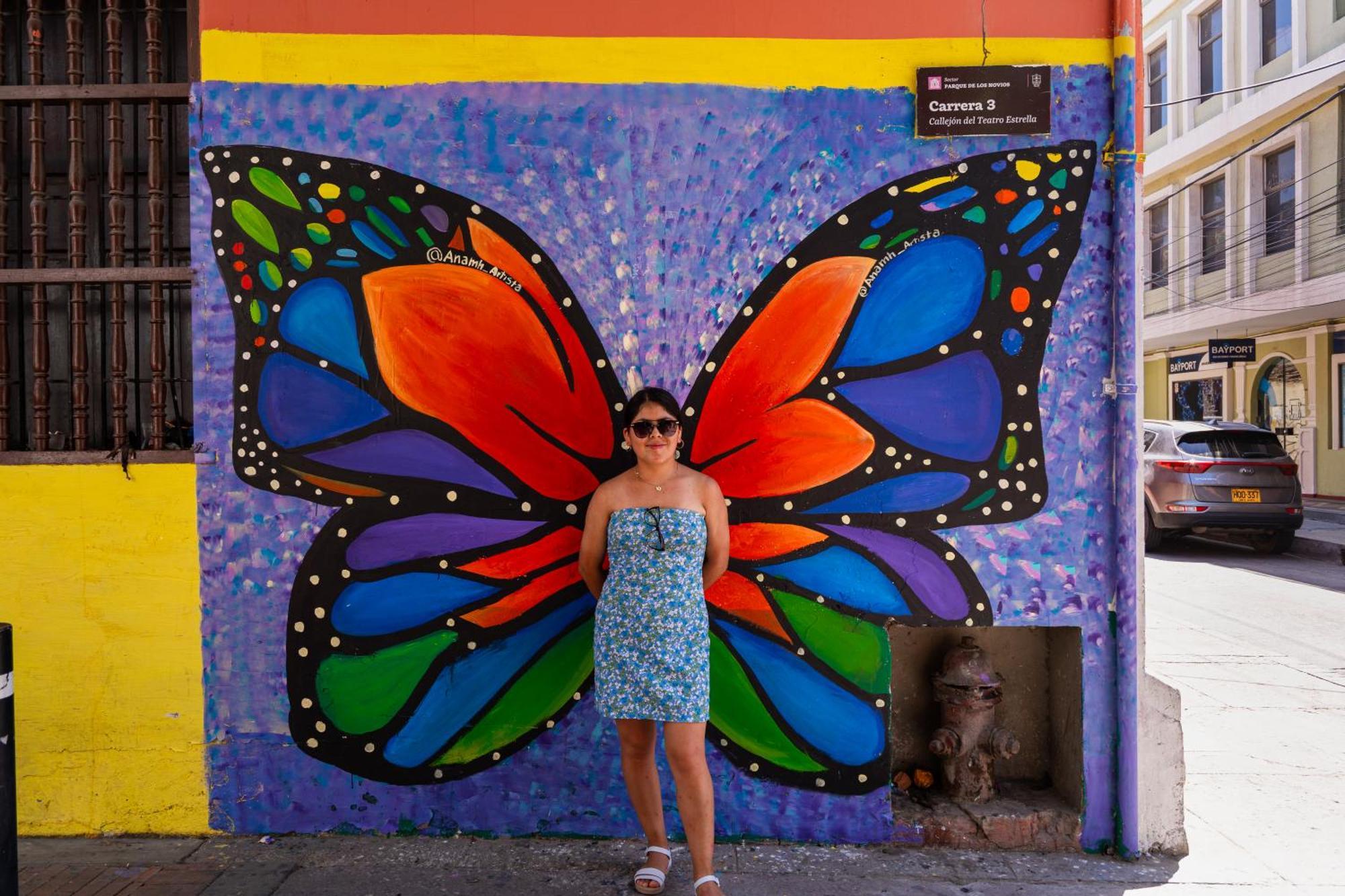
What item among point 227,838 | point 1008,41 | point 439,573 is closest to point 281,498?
point 439,573

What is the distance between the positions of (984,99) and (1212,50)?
21.5 m

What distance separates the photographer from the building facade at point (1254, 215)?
55.4 ft

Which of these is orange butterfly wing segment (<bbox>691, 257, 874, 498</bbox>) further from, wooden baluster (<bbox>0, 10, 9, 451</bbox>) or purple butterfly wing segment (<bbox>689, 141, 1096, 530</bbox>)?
wooden baluster (<bbox>0, 10, 9, 451</bbox>)

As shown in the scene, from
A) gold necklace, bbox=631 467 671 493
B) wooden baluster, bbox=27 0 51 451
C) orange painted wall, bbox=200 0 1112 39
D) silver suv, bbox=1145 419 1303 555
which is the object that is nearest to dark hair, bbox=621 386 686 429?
gold necklace, bbox=631 467 671 493

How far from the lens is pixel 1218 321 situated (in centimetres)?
1967

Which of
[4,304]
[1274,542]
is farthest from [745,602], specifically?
[1274,542]

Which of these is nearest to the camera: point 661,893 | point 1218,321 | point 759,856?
point 661,893

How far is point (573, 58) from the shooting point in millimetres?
3730

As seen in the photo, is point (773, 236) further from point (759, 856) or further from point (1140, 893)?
point (1140, 893)

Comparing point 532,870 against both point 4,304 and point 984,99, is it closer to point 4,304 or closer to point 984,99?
point 4,304

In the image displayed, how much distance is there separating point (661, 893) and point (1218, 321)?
20.6 meters

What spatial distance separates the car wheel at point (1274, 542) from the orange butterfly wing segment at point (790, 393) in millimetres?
10609

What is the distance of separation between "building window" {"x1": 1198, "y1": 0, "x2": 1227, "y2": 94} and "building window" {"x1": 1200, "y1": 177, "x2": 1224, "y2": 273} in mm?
2141
